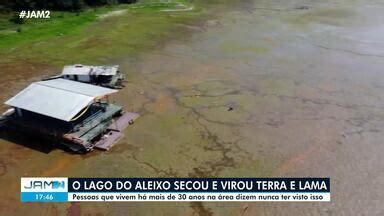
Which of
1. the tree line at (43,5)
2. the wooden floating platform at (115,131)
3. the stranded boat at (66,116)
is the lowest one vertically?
the wooden floating platform at (115,131)

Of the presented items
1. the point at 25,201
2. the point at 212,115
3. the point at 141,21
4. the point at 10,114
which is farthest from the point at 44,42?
the point at 25,201

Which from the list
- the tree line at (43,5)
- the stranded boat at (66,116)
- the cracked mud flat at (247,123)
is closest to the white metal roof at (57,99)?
the stranded boat at (66,116)

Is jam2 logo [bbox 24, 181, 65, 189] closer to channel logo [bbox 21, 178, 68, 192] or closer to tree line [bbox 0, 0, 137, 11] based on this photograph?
channel logo [bbox 21, 178, 68, 192]

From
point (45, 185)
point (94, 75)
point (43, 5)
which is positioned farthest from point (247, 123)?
point (43, 5)

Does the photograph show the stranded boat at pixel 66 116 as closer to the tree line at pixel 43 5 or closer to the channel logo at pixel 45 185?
the channel logo at pixel 45 185

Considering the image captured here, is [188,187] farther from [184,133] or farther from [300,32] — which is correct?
[300,32]

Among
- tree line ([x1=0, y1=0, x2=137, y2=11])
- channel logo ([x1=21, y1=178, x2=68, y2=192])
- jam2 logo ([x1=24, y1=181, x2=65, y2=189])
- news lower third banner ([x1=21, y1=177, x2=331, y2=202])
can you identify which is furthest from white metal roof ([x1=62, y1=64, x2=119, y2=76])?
tree line ([x1=0, y1=0, x2=137, y2=11])

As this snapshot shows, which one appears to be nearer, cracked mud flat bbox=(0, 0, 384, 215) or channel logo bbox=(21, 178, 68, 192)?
channel logo bbox=(21, 178, 68, 192)

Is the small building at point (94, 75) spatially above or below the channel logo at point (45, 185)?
above
